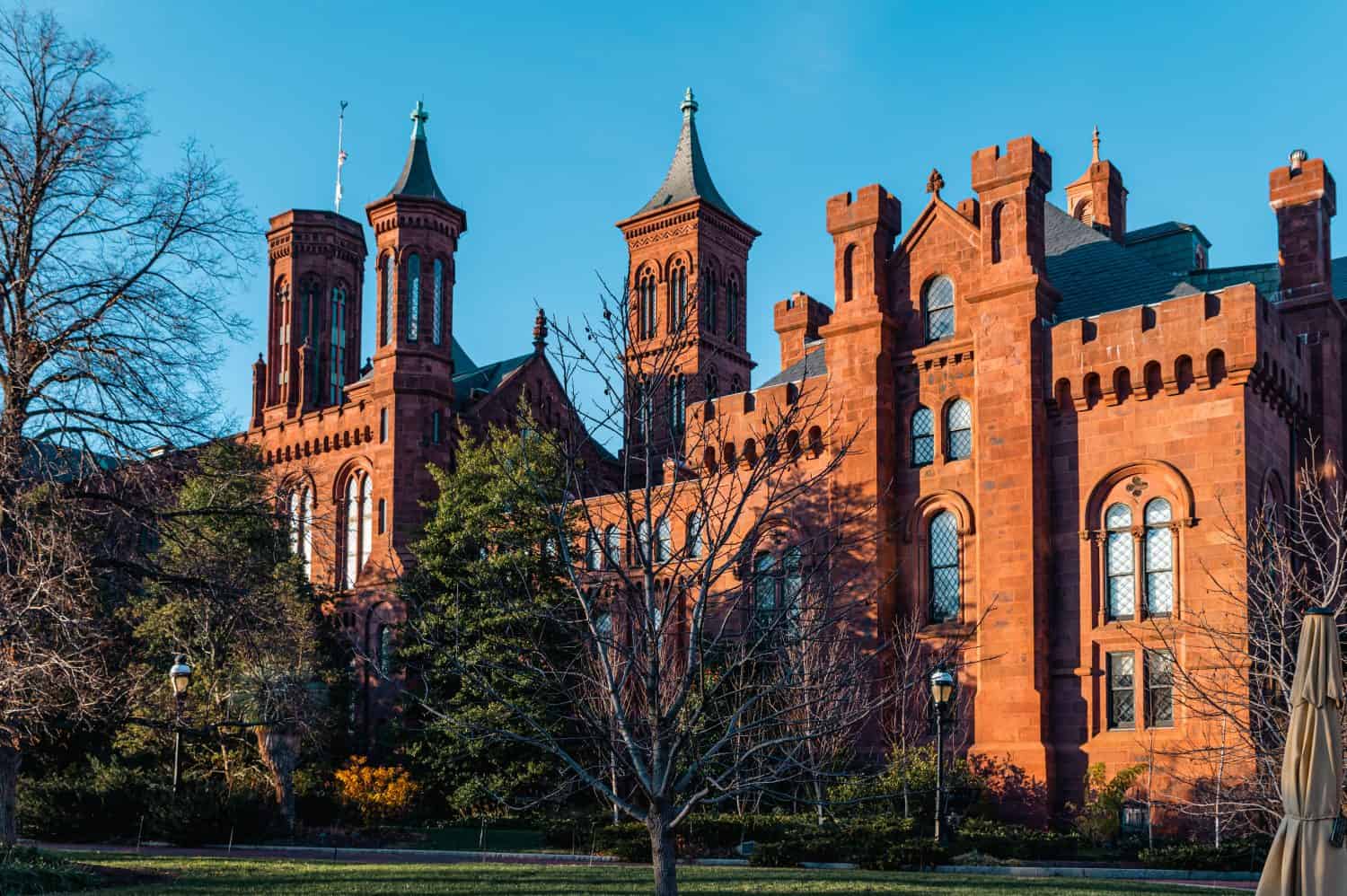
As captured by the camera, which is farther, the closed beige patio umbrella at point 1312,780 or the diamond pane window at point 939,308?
the diamond pane window at point 939,308

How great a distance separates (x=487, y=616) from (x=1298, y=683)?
24830 millimetres

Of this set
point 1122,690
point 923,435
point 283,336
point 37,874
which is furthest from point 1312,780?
point 283,336

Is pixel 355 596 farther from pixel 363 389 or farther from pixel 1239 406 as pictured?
pixel 1239 406

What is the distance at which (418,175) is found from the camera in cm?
5128

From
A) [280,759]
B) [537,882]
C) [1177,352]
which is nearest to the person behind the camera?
[537,882]

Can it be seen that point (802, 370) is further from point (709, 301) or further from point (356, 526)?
point (709, 301)

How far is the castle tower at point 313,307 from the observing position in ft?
195

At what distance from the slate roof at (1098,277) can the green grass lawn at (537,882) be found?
16.3 m

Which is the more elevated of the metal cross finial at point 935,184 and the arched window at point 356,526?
the metal cross finial at point 935,184

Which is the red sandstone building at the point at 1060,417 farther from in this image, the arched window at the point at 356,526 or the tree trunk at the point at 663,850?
the arched window at the point at 356,526

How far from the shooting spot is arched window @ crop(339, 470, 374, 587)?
51406 mm

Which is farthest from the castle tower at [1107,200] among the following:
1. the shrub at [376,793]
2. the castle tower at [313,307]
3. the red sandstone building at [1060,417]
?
the castle tower at [313,307]

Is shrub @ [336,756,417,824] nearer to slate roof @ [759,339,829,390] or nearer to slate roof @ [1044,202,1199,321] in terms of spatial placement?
slate roof @ [759,339,829,390]

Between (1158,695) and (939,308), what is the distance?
10455 millimetres
